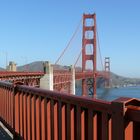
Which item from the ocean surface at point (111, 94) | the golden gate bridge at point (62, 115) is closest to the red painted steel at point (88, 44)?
the ocean surface at point (111, 94)

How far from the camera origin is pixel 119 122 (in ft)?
9.24

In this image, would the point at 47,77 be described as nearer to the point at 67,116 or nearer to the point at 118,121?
the point at 67,116

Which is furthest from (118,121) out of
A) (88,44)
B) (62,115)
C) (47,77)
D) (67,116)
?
(88,44)

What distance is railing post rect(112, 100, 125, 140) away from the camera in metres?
2.77

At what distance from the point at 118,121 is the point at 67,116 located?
125 centimetres

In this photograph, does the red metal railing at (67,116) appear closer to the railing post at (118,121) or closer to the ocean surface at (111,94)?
the railing post at (118,121)

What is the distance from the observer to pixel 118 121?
2.83m

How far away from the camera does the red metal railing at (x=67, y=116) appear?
2.77 metres

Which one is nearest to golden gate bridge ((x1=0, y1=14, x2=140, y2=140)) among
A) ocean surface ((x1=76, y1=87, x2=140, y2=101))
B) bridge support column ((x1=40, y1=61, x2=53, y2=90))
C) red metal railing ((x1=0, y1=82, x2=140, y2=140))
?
red metal railing ((x1=0, y1=82, x2=140, y2=140))

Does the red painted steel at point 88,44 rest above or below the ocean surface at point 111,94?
above

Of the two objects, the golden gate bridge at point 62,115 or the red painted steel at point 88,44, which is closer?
the golden gate bridge at point 62,115

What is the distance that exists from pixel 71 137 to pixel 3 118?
4.39 meters

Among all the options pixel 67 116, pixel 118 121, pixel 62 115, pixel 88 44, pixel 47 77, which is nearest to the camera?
pixel 118 121

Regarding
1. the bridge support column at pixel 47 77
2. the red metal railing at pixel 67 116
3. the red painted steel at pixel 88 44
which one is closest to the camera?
the red metal railing at pixel 67 116
